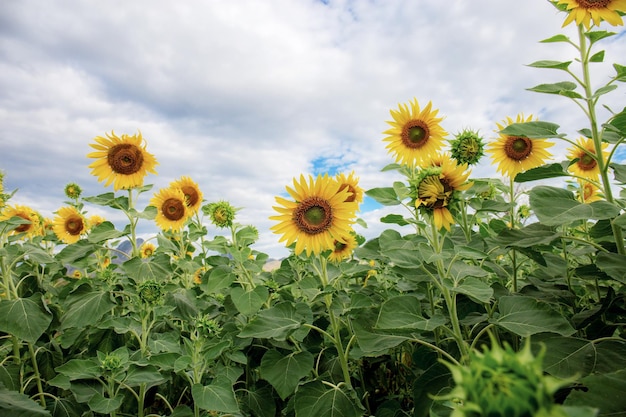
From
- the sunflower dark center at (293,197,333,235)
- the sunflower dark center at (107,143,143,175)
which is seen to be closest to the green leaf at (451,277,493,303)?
the sunflower dark center at (293,197,333,235)

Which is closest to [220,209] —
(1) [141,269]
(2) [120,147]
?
(1) [141,269]

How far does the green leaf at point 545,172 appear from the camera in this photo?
1908 mm

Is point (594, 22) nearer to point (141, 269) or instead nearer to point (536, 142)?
point (536, 142)

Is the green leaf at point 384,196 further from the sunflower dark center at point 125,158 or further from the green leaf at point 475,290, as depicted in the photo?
the sunflower dark center at point 125,158

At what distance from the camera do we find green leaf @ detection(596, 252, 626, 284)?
4.98ft

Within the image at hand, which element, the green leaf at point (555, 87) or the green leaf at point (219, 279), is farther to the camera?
the green leaf at point (219, 279)

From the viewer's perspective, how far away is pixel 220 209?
3.06 m

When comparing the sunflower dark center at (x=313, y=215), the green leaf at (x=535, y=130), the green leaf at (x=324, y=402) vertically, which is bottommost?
the green leaf at (x=324, y=402)

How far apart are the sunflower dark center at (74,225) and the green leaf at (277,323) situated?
3.54 meters

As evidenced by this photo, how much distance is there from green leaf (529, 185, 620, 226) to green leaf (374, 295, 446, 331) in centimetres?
64

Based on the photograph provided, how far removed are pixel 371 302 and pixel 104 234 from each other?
72.9 inches

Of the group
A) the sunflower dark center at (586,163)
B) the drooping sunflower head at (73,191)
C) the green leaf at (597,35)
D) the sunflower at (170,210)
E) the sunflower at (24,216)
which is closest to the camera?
the green leaf at (597,35)

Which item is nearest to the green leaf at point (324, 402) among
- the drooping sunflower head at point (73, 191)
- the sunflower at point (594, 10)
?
the sunflower at point (594, 10)

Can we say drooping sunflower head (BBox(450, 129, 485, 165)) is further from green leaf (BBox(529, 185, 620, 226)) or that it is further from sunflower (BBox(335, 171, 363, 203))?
sunflower (BBox(335, 171, 363, 203))
